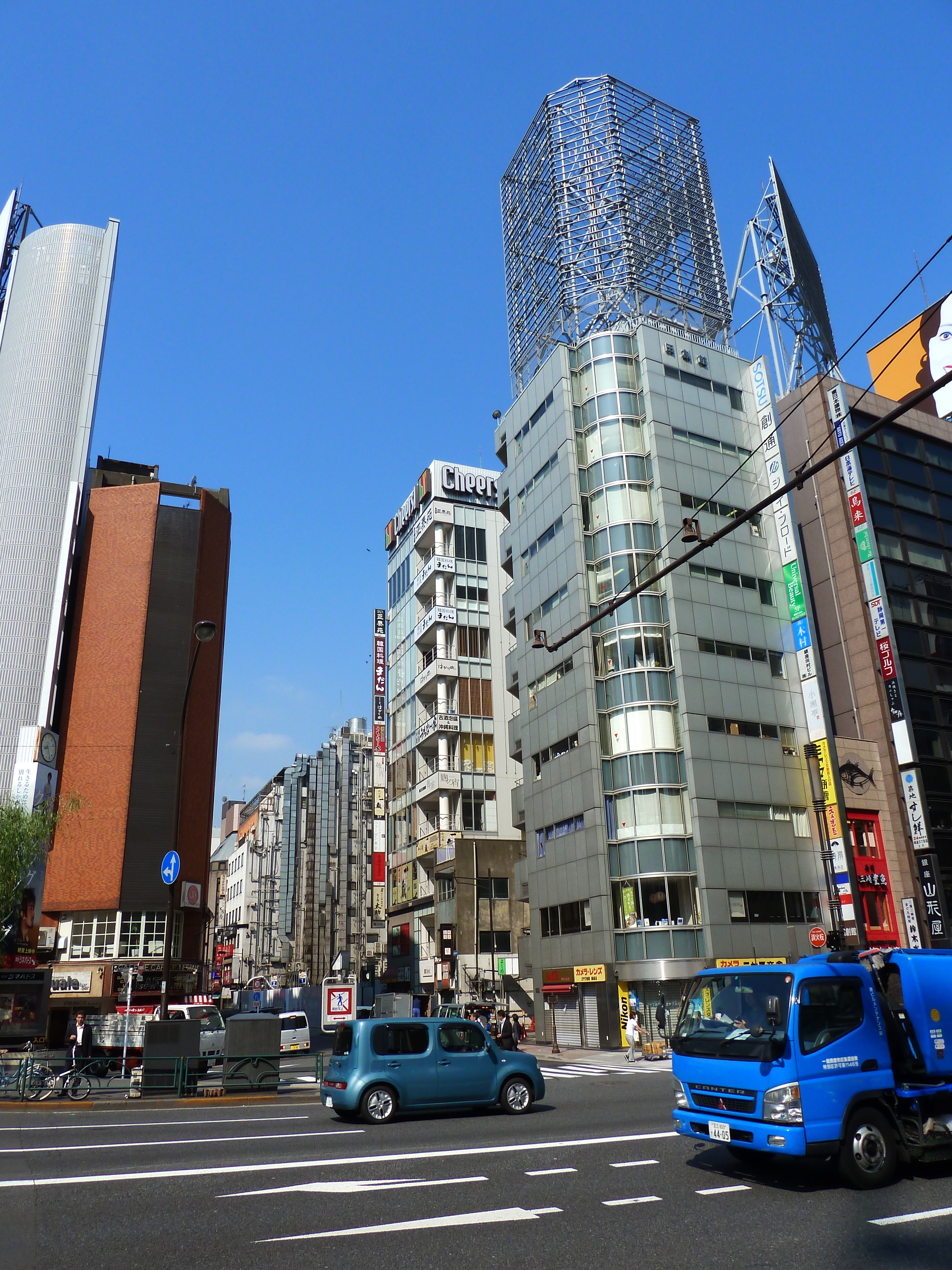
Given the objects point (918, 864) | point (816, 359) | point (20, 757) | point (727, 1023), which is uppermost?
point (816, 359)

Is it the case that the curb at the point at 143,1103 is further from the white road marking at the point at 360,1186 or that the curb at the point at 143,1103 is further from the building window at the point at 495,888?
the building window at the point at 495,888

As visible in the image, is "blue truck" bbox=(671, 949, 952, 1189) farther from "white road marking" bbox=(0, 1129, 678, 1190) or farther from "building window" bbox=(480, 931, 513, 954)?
"building window" bbox=(480, 931, 513, 954)

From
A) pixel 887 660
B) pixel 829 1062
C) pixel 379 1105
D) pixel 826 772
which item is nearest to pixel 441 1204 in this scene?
pixel 829 1062

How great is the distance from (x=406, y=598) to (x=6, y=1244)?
223 ft

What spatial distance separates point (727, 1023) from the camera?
424 inches

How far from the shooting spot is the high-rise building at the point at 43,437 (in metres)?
66.1

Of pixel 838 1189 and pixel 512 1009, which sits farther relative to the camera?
pixel 512 1009

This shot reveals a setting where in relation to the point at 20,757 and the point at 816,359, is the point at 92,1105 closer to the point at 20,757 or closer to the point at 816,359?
the point at 20,757

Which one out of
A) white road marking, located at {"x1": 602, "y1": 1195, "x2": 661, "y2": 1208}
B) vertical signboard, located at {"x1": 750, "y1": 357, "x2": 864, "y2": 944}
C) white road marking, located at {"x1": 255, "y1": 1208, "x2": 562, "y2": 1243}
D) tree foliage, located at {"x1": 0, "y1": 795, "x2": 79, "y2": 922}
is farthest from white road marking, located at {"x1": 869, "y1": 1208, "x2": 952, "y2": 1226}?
tree foliage, located at {"x1": 0, "y1": 795, "x2": 79, "y2": 922}

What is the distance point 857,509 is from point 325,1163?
5548 cm

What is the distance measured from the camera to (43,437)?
236ft

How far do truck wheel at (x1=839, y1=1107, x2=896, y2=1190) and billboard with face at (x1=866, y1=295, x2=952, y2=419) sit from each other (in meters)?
58.4

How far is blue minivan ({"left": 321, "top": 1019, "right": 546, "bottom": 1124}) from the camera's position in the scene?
52.1 ft

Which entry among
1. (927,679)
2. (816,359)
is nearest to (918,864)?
(927,679)
